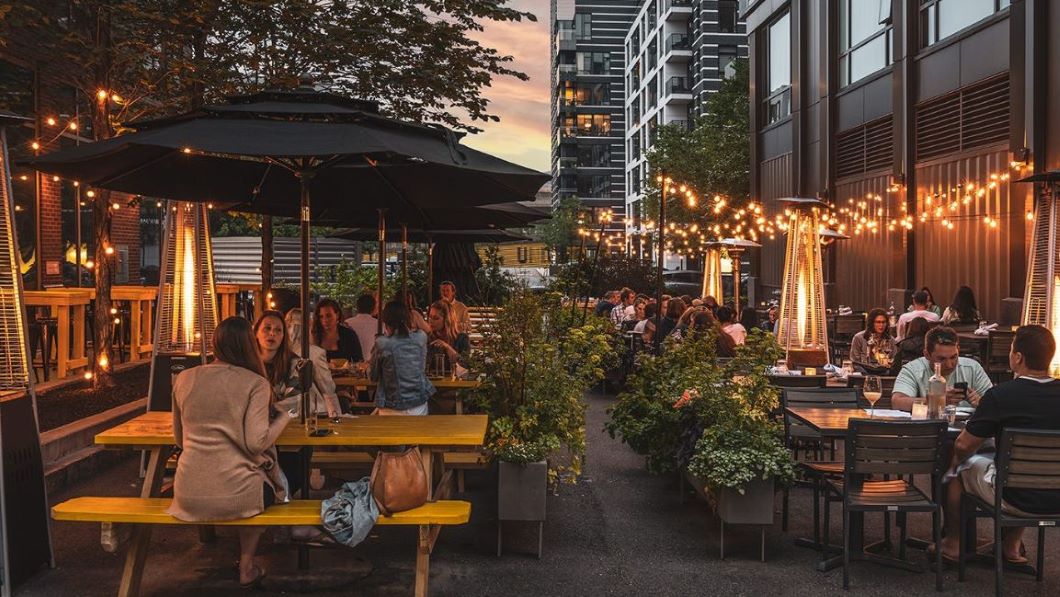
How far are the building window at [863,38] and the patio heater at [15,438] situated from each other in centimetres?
1953

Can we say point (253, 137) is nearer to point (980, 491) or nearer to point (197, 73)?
point (980, 491)

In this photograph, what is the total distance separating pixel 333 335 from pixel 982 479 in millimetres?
6135

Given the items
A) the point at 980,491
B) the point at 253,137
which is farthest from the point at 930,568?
the point at 253,137

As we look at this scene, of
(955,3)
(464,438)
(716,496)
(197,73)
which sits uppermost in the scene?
(955,3)

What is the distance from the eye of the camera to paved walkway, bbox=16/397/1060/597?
5961mm

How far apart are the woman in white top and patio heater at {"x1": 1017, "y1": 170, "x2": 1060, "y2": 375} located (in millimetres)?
3691

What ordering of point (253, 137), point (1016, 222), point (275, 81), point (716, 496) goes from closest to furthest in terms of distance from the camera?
point (253, 137) < point (716, 496) < point (275, 81) < point (1016, 222)

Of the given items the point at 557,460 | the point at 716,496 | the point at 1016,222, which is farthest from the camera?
the point at 1016,222

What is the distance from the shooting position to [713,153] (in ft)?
136

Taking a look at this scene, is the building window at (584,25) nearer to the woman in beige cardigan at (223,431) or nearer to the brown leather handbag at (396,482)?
the brown leather handbag at (396,482)

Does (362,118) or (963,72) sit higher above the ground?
(963,72)

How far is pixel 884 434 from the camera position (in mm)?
5926

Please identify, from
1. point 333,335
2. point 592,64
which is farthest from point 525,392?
point 592,64

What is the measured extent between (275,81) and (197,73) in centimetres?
149
